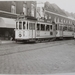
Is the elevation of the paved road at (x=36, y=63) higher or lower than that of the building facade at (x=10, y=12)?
lower

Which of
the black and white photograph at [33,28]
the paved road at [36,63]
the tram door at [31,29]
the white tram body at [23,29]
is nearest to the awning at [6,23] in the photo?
the black and white photograph at [33,28]

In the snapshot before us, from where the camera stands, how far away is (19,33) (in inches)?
433

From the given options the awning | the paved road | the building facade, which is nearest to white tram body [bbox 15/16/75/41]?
the building facade

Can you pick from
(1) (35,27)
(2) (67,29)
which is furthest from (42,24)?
(2) (67,29)

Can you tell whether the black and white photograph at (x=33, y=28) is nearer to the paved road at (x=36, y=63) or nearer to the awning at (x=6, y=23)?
the awning at (x=6, y=23)

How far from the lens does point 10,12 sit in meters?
14.5

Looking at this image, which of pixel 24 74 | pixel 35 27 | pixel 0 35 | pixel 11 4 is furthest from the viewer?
pixel 11 4

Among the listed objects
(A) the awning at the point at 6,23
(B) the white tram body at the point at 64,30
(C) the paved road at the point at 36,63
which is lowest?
(C) the paved road at the point at 36,63

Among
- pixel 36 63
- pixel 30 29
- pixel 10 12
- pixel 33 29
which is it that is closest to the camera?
pixel 36 63

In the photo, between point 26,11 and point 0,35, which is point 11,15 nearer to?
point 26,11

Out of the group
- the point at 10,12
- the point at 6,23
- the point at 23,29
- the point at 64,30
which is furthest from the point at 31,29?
the point at 64,30

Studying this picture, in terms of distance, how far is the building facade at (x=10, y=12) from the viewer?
12.0m

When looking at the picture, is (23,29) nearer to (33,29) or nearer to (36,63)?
(33,29)

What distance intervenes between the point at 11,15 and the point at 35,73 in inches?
456
